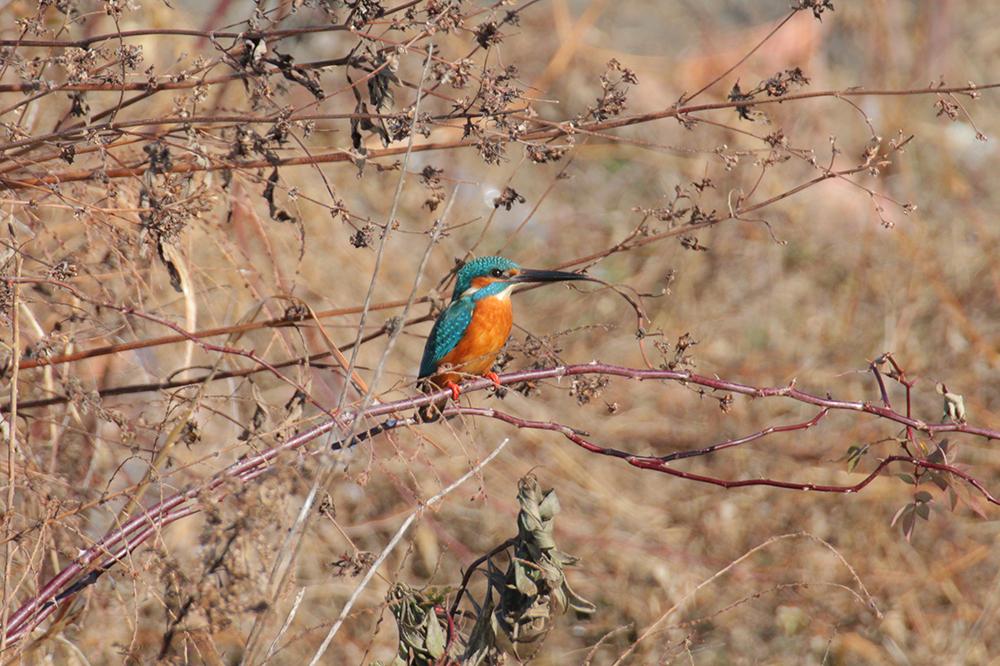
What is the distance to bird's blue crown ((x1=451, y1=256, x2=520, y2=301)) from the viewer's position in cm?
340

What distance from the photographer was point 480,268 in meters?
3.43

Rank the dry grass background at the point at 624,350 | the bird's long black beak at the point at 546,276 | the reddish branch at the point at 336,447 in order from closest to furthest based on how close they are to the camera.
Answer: the reddish branch at the point at 336,447, the bird's long black beak at the point at 546,276, the dry grass background at the point at 624,350

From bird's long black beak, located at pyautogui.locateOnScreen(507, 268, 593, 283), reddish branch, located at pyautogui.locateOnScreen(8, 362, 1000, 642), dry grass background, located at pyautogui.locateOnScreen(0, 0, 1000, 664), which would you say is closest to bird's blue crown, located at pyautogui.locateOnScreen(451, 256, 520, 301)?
bird's long black beak, located at pyautogui.locateOnScreen(507, 268, 593, 283)

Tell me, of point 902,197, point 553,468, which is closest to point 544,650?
point 553,468

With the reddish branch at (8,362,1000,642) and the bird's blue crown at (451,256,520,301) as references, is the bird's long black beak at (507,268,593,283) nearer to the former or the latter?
the bird's blue crown at (451,256,520,301)

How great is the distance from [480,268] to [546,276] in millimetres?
590

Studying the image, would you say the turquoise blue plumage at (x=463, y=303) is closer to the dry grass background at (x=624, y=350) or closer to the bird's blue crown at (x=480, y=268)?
the bird's blue crown at (x=480, y=268)

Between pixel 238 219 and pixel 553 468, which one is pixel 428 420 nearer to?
pixel 238 219

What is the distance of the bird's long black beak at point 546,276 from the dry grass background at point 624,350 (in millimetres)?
131

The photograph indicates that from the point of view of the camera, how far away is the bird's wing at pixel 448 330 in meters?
3.39

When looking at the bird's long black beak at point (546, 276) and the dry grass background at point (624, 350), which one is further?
the dry grass background at point (624, 350)

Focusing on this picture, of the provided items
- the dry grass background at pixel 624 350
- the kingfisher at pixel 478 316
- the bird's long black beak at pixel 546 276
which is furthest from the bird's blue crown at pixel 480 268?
the dry grass background at pixel 624 350

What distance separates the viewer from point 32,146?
7.77 feet

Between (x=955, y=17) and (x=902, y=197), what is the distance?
234 cm
